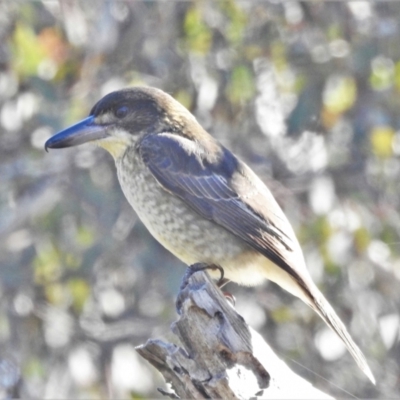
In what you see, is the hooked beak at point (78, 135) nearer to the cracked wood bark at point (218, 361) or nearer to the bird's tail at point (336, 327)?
the bird's tail at point (336, 327)

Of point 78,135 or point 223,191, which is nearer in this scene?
point 223,191

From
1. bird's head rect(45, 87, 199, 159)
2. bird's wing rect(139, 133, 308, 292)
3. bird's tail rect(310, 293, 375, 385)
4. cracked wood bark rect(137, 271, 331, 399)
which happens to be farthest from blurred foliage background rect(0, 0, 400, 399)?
cracked wood bark rect(137, 271, 331, 399)

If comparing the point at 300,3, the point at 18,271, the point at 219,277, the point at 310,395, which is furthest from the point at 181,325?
the point at 300,3

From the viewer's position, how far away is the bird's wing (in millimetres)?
5293

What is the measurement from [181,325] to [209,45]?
3.46m

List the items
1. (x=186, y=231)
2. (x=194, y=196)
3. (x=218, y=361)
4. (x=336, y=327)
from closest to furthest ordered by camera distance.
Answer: (x=218, y=361) < (x=336, y=327) < (x=186, y=231) < (x=194, y=196)

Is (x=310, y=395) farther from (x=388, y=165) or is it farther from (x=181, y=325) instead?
(x=388, y=165)

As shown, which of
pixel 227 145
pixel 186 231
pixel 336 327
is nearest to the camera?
pixel 336 327

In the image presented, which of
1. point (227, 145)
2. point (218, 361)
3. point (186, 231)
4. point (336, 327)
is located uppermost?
point (218, 361)

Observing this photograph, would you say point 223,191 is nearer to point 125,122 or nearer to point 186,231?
point 186,231

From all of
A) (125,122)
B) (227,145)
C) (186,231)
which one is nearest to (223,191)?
(186,231)

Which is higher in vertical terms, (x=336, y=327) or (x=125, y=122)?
(x=125, y=122)

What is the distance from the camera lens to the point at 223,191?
18.0 feet

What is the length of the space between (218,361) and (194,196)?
4.69 feet
